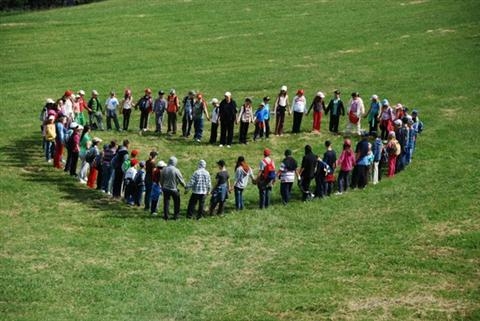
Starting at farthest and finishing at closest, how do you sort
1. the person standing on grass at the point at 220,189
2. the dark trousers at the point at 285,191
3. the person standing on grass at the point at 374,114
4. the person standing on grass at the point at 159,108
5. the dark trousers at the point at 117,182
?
the person standing on grass at the point at 159,108, the person standing on grass at the point at 374,114, the dark trousers at the point at 117,182, the dark trousers at the point at 285,191, the person standing on grass at the point at 220,189

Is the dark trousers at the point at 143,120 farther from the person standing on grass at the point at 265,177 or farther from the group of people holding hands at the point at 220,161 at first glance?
the person standing on grass at the point at 265,177

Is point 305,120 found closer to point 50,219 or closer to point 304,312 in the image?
point 50,219

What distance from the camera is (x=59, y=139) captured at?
106ft

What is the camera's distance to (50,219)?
27328mm

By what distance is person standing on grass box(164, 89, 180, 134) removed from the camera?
36969 millimetres

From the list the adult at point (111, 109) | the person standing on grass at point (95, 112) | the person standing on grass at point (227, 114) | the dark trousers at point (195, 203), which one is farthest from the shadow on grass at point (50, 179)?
the person standing on grass at point (227, 114)

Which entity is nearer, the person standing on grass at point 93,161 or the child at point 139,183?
the child at point 139,183

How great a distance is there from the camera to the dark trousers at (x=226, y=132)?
116 ft

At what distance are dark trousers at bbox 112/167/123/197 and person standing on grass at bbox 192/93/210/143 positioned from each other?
22.8 feet

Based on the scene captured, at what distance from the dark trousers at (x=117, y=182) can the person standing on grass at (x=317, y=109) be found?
35.4 feet

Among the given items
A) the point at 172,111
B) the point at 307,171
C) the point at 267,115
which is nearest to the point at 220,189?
the point at 307,171

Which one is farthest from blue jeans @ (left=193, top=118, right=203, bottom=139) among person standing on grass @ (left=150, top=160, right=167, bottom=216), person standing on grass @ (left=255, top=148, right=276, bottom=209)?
person standing on grass @ (left=150, top=160, right=167, bottom=216)

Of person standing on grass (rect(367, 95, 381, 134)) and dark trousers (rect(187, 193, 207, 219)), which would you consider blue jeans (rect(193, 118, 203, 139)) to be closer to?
person standing on grass (rect(367, 95, 381, 134))

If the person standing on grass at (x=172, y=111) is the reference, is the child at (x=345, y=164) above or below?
below
